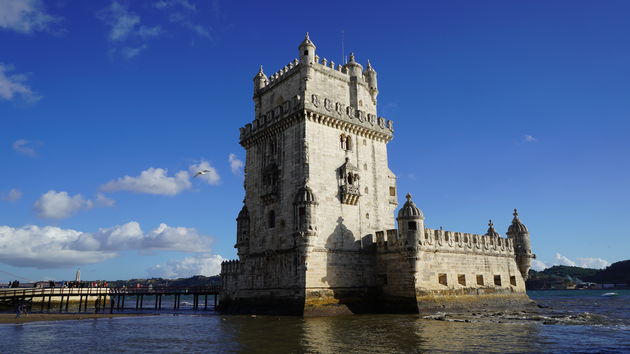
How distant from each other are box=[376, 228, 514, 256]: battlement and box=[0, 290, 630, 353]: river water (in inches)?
233

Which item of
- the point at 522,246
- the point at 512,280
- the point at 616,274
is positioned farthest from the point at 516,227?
the point at 616,274

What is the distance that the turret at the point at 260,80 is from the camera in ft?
148

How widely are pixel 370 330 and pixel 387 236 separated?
12.6 metres

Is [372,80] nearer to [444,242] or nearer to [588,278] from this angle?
[444,242]

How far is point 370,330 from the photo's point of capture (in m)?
25.0

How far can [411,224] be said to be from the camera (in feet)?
114

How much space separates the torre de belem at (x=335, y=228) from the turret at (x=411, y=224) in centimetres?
8

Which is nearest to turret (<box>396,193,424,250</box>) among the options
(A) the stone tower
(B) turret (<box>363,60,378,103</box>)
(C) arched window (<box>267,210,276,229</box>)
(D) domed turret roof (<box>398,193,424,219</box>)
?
(D) domed turret roof (<box>398,193,424,219</box>)

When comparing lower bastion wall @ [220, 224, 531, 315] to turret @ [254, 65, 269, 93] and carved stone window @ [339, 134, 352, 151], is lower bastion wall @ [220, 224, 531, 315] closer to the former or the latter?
carved stone window @ [339, 134, 352, 151]

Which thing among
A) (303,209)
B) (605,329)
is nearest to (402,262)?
(303,209)

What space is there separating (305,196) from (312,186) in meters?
1.56

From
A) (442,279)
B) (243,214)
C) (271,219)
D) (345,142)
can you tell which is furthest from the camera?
(243,214)

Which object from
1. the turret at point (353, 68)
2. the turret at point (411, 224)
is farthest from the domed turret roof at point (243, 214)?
the turret at point (353, 68)

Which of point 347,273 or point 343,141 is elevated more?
point 343,141
